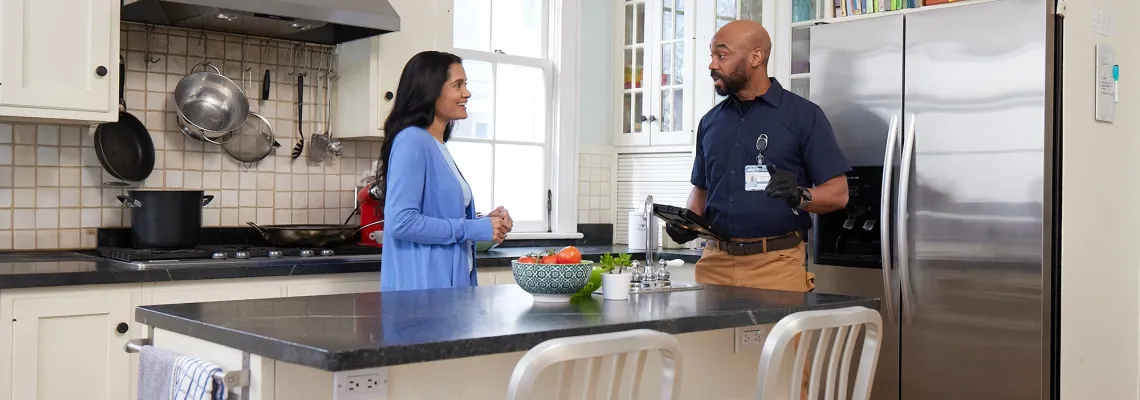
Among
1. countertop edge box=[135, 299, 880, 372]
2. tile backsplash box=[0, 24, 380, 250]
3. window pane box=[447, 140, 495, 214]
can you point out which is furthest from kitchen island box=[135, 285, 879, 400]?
window pane box=[447, 140, 495, 214]

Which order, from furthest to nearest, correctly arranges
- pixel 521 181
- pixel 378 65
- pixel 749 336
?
1. pixel 521 181
2. pixel 378 65
3. pixel 749 336

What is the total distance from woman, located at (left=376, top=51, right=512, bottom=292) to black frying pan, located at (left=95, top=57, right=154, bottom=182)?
1177mm

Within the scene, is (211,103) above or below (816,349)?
above

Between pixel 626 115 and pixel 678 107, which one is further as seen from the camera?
pixel 626 115

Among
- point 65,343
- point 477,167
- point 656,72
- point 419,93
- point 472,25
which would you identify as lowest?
point 65,343

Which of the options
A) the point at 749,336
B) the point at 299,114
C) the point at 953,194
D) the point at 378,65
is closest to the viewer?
the point at 749,336

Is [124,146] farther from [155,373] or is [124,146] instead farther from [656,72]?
[656,72]

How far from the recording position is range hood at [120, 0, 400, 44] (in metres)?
3.49

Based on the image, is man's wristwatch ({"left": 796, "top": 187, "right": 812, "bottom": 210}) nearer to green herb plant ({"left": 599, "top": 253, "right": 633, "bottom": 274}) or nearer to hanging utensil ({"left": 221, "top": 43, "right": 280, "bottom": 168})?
green herb plant ({"left": 599, "top": 253, "right": 633, "bottom": 274})

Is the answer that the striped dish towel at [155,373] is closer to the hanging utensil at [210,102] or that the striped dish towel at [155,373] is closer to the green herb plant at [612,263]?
the green herb plant at [612,263]

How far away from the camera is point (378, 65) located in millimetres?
4008

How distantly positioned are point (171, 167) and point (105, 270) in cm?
84

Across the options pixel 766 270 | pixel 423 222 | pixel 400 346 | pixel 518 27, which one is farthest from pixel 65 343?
pixel 518 27

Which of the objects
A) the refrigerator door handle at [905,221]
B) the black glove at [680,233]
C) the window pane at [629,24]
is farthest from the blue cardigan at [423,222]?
the window pane at [629,24]
